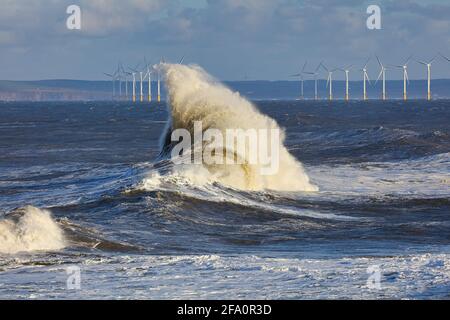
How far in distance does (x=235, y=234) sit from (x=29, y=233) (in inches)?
149

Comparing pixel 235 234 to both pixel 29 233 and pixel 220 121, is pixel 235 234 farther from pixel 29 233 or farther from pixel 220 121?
pixel 220 121

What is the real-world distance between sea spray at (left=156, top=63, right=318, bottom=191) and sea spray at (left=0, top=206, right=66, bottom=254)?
855cm

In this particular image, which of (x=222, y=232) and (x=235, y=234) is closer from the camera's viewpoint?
(x=235, y=234)

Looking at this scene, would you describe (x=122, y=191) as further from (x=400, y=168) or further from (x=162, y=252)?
(x=400, y=168)

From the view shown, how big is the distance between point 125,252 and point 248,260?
2423 millimetres

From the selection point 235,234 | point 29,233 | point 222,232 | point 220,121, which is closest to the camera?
point 29,233

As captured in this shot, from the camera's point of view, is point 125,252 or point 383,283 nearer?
point 383,283

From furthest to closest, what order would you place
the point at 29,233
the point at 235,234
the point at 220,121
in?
the point at 220,121, the point at 235,234, the point at 29,233

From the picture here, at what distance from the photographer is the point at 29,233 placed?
16859 mm

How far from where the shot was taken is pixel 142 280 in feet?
42.9

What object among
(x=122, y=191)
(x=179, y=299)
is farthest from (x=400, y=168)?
(x=179, y=299)

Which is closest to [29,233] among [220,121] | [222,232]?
[222,232]

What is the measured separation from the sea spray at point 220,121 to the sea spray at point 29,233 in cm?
855

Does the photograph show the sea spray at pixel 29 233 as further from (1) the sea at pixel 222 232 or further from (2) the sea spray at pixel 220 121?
(2) the sea spray at pixel 220 121
